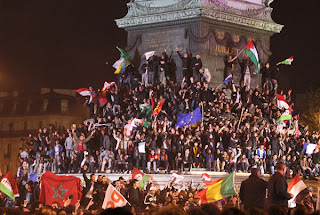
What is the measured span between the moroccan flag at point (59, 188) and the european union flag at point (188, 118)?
9.27 metres

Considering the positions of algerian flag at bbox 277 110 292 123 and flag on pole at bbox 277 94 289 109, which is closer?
algerian flag at bbox 277 110 292 123

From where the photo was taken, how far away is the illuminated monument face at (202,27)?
38750 millimetres

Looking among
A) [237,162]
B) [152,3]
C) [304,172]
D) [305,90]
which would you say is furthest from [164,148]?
[305,90]

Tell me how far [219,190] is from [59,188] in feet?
18.7

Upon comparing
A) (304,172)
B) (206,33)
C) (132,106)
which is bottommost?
(304,172)

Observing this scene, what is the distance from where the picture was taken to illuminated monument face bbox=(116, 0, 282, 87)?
38.8 metres

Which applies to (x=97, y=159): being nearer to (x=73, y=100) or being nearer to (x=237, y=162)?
(x=237, y=162)

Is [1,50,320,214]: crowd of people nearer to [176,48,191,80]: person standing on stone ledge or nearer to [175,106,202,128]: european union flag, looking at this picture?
[176,48,191,80]: person standing on stone ledge

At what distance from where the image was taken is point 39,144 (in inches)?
1449

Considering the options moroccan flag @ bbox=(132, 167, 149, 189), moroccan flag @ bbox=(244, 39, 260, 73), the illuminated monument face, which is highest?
the illuminated monument face

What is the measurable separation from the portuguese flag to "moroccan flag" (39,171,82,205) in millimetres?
4690

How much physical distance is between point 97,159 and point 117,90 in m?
4.58

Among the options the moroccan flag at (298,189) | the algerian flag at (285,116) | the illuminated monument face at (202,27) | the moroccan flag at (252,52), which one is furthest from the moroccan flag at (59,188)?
the moroccan flag at (252,52)

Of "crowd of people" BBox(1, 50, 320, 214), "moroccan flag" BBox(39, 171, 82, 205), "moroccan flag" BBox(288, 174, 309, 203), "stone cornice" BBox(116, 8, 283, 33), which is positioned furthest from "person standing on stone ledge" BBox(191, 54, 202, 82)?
"moroccan flag" BBox(288, 174, 309, 203)
